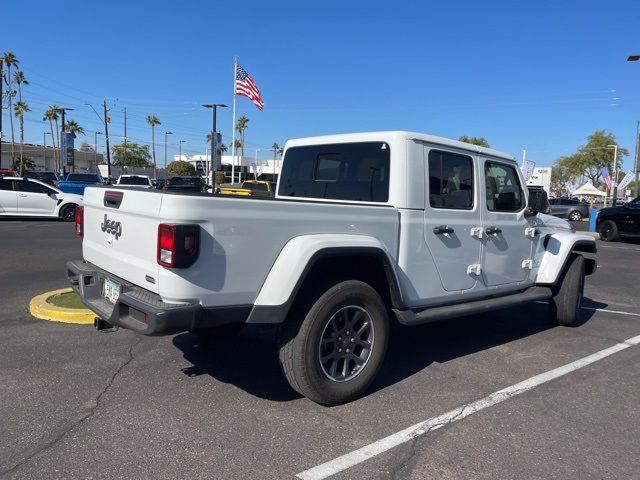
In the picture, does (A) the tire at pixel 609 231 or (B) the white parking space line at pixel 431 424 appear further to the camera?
(A) the tire at pixel 609 231

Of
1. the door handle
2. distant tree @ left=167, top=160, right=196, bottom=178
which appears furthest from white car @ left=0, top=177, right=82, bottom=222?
distant tree @ left=167, top=160, right=196, bottom=178

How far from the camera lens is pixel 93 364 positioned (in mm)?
4645

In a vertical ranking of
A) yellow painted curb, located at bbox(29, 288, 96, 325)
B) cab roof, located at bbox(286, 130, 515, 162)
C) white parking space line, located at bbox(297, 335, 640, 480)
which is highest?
cab roof, located at bbox(286, 130, 515, 162)

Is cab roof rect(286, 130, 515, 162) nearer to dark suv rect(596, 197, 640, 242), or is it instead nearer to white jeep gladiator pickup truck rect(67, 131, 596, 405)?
white jeep gladiator pickup truck rect(67, 131, 596, 405)

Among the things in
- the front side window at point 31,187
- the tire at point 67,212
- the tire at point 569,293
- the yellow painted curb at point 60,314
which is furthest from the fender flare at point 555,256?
the front side window at point 31,187

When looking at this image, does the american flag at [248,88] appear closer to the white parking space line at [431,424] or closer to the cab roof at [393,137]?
the cab roof at [393,137]

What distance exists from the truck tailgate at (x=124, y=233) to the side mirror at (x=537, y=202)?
4.09m

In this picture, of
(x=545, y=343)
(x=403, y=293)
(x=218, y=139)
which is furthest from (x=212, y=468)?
(x=218, y=139)

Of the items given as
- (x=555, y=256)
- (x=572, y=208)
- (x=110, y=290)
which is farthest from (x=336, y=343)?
(x=572, y=208)

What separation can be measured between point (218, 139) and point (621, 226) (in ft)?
84.2

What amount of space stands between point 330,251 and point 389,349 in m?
2.09

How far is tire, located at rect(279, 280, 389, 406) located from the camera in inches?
147

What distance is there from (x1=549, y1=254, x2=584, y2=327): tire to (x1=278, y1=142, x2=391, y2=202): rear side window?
3.11 m

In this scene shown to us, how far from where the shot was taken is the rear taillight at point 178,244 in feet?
10.5
